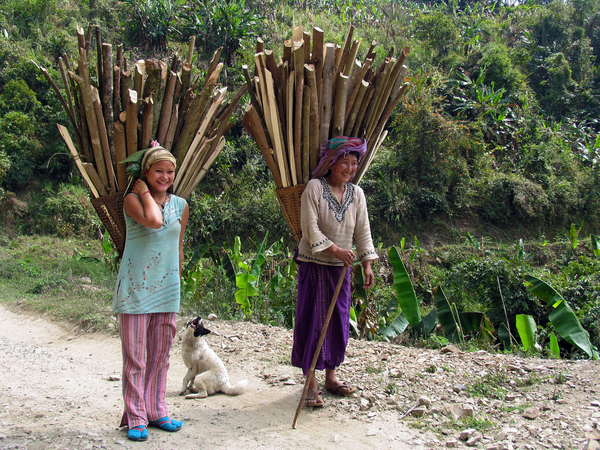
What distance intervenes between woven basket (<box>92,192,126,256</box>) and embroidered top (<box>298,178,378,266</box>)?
104 cm

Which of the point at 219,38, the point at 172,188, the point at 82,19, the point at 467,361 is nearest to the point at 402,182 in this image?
the point at 219,38

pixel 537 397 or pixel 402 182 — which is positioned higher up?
pixel 402 182

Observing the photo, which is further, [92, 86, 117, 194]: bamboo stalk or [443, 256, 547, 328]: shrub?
[443, 256, 547, 328]: shrub

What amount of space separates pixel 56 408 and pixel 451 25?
63.2ft

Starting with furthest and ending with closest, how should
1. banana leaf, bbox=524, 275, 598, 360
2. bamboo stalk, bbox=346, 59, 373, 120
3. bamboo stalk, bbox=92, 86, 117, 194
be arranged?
1. banana leaf, bbox=524, 275, 598, 360
2. bamboo stalk, bbox=346, 59, 373, 120
3. bamboo stalk, bbox=92, 86, 117, 194

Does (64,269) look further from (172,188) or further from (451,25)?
(451,25)

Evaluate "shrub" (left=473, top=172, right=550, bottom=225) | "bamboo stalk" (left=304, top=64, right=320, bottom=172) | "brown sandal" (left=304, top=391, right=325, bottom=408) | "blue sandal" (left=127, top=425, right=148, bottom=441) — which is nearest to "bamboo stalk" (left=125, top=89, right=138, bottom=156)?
"bamboo stalk" (left=304, top=64, right=320, bottom=172)

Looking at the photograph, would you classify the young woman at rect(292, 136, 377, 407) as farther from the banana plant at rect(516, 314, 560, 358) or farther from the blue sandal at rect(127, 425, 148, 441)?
the banana plant at rect(516, 314, 560, 358)

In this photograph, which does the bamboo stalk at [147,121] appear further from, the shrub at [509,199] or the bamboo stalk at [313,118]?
the shrub at [509,199]

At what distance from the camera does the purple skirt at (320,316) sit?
2925mm

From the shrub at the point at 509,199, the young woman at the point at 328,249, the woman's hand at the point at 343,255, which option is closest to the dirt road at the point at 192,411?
the young woman at the point at 328,249

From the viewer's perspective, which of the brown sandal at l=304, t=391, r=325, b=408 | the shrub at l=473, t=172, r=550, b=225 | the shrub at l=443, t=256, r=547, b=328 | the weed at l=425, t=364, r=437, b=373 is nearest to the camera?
the brown sandal at l=304, t=391, r=325, b=408

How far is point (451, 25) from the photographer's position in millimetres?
18359

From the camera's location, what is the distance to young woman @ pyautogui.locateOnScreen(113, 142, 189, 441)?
236 cm
